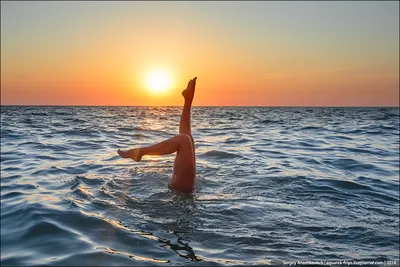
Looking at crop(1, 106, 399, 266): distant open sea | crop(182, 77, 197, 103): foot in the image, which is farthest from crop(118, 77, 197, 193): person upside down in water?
crop(1, 106, 399, 266): distant open sea

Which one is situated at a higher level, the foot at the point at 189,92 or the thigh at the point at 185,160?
the foot at the point at 189,92

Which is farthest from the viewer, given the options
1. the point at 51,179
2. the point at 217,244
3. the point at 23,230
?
the point at 51,179

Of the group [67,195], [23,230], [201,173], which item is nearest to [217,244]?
[23,230]

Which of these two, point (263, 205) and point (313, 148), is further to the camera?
point (313, 148)

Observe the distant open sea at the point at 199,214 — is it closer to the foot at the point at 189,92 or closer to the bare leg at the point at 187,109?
the bare leg at the point at 187,109

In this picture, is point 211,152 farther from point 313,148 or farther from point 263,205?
point 263,205

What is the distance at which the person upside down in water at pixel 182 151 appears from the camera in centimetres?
478

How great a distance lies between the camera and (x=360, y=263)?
3365 millimetres

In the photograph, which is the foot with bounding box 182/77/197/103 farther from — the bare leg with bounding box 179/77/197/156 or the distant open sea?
the distant open sea

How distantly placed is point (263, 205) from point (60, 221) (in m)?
2.98

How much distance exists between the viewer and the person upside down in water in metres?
4.78

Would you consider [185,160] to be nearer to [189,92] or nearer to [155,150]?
[155,150]

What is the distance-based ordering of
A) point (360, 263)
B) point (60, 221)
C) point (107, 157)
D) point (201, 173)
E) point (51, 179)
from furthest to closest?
1. point (107, 157)
2. point (201, 173)
3. point (51, 179)
4. point (60, 221)
5. point (360, 263)

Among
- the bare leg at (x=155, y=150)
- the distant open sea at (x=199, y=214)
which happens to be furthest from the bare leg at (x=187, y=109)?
the distant open sea at (x=199, y=214)
